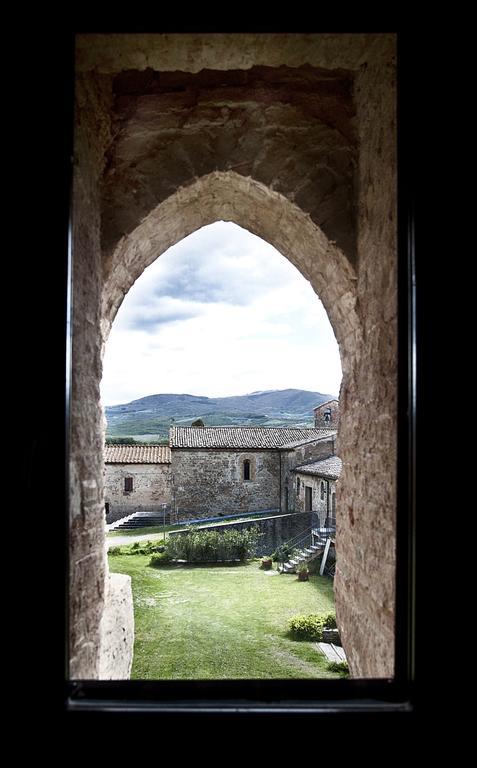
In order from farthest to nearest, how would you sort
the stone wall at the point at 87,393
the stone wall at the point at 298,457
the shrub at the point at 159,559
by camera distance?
the stone wall at the point at 298,457 < the shrub at the point at 159,559 < the stone wall at the point at 87,393

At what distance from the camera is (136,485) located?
24219mm

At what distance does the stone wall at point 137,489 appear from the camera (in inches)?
952

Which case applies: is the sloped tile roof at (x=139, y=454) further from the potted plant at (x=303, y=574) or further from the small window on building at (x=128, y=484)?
the potted plant at (x=303, y=574)

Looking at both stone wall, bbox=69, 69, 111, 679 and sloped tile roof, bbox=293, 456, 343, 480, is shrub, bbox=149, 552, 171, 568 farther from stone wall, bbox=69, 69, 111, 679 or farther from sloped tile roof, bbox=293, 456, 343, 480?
stone wall, bbox=69, 69, 111, 679

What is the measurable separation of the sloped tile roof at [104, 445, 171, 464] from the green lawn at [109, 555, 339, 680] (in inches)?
322

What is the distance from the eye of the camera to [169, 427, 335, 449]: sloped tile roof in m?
23.5

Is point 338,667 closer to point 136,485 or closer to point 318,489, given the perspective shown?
point 318,489

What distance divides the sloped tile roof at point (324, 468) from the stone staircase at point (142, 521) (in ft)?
22.8

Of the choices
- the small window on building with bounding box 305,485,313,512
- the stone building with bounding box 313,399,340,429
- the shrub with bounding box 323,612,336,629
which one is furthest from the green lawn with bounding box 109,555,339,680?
the stone building with bounding box 313,399,340,429

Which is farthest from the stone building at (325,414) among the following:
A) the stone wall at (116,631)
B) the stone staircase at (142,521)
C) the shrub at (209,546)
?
the stone wall at (116,631)

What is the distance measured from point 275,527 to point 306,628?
9.45 m

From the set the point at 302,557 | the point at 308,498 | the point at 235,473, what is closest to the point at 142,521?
the point at 235,473
